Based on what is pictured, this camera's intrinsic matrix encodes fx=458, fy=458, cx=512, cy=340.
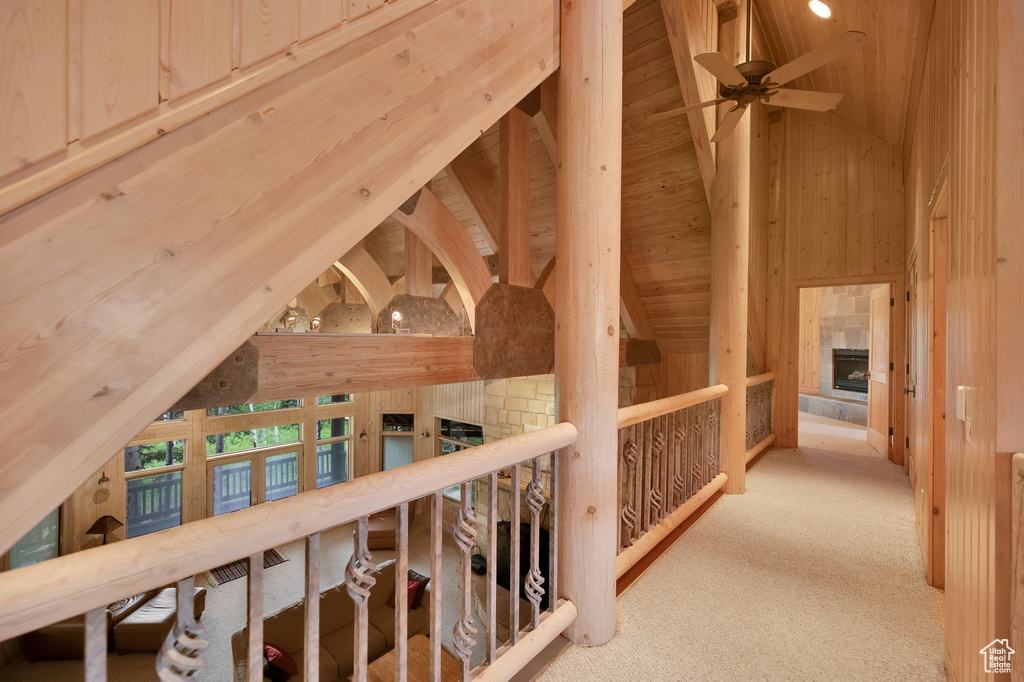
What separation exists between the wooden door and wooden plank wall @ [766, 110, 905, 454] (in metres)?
0.32

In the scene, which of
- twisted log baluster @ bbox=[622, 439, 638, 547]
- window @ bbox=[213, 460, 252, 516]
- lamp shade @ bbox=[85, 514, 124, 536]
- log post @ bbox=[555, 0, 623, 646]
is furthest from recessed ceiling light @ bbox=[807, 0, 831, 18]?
window @ bbox=[213, 460, 252, 516]

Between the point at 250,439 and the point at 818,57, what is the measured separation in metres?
10.1

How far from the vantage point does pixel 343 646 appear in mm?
4230

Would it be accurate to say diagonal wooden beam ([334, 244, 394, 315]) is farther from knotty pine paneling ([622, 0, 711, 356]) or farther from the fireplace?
the fireplace

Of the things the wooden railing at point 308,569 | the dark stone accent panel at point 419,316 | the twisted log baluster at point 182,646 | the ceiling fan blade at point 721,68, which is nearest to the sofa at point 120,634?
the dark stone accent panel at point 419,316

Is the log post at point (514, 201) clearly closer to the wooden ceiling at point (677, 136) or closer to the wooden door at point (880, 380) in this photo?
the wooden ceiling at point (677, 136)

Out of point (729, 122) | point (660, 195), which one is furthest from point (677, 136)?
point (729, 122)

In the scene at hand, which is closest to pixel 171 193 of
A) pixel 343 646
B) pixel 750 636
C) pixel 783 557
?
pixel 750 636

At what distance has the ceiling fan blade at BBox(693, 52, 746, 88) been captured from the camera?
103 inches

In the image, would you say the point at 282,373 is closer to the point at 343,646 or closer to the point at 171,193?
Answer: the point at 171,193

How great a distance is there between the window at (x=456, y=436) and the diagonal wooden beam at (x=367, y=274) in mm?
3814

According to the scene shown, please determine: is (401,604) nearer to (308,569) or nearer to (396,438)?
(308,569)

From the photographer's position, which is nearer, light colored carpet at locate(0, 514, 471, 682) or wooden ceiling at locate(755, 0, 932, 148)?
wooden ceiling at locate(755, 0, 932, 148)

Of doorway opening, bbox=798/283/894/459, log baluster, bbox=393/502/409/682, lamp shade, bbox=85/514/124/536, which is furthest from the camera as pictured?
doorway opening, bbox=798/283/894/459
